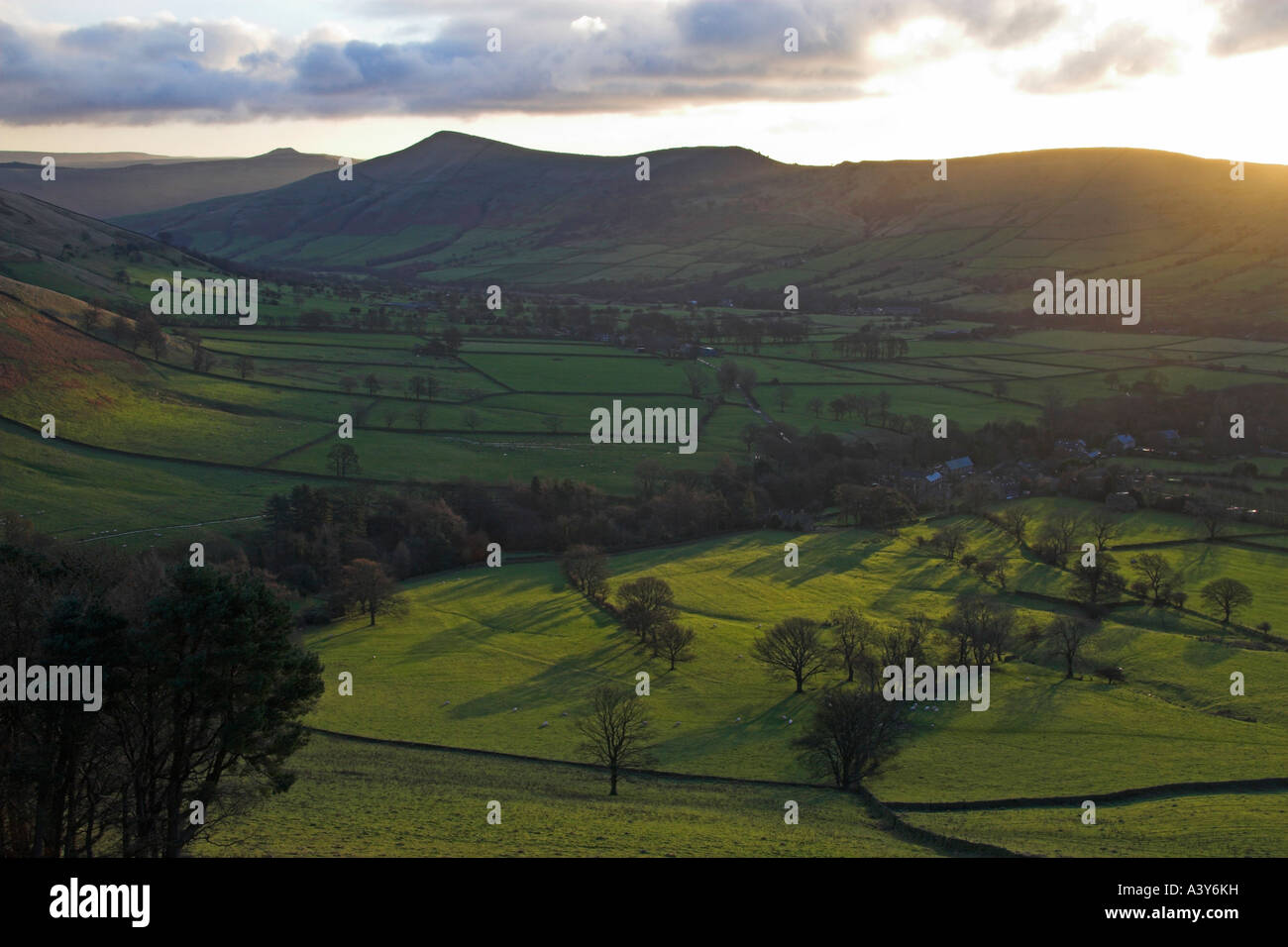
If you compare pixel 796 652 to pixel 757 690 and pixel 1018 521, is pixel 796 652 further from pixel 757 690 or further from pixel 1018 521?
pixel 1018 521

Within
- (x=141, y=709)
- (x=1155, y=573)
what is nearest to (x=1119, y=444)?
(x=1155, y=573)

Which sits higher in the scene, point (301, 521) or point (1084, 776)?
point (301, 521)

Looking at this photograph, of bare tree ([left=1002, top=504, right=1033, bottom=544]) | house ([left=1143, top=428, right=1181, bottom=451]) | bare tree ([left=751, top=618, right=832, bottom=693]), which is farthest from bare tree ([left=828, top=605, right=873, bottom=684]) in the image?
house ([left=1143, top=428, right=1181, bottom=451])

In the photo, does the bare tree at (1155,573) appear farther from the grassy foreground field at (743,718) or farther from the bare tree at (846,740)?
the bare tree at (846,740)

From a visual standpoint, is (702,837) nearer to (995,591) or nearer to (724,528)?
(995,591)
